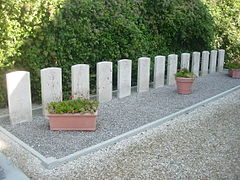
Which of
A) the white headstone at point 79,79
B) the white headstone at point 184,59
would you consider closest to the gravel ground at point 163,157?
the white headstone at point 79,79

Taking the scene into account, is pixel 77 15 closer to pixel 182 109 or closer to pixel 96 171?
pixel 182 109

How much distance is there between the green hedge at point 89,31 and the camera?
5.36 meters

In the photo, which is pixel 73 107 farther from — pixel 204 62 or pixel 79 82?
pixel 204 62

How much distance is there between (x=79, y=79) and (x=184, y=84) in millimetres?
2664

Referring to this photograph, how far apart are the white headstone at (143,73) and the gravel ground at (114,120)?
0.19m

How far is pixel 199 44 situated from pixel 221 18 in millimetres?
1852

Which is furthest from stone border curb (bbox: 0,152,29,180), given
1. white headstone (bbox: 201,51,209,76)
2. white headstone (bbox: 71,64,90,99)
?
white headstone (bbox: 201,51,209,76)

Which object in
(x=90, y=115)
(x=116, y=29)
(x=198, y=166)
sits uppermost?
(x=116, y=29)

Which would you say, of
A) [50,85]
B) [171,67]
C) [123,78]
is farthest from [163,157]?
[171,67]

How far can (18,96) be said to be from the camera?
4715 mm

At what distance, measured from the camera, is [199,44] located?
988 centimetres

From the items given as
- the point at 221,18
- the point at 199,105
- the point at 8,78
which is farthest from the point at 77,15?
the point at 221,18

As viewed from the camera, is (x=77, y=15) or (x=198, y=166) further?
(x=77, y=15)

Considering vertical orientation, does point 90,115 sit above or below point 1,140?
above
